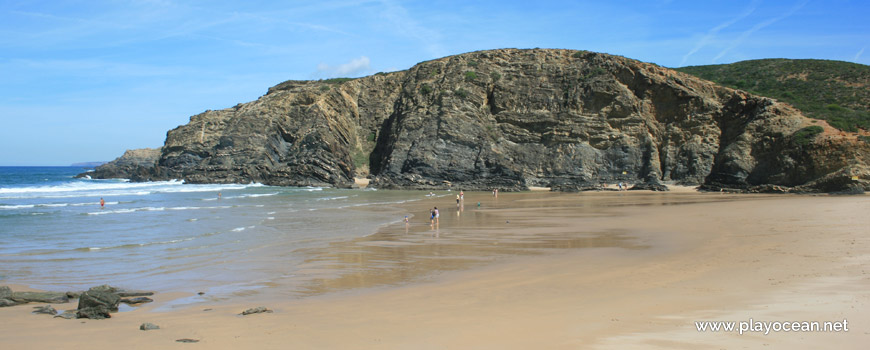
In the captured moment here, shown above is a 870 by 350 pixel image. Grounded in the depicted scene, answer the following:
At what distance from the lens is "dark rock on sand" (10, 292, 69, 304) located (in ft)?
29.8

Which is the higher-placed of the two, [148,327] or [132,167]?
[132,167]

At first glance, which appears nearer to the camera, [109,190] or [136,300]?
[136,300]

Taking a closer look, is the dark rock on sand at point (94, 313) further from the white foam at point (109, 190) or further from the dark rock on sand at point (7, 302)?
the white foam at point (109, 190)

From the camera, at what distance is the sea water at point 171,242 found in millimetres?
11742

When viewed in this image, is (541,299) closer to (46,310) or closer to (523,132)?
(46,310)

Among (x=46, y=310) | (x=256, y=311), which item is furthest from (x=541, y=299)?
(x=46, y=310)

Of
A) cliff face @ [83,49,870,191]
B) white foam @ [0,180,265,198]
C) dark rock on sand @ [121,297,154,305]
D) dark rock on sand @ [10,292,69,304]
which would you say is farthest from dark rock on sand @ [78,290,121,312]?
white foam @ [0,180,265,198]

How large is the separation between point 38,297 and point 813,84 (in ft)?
195

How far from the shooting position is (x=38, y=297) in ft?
30.3

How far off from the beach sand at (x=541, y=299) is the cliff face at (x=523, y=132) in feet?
96.9

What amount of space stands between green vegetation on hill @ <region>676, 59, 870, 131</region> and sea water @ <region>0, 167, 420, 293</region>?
35.1 m

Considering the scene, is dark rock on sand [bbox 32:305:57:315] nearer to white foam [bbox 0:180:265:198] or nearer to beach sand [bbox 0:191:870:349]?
beach sand [bbox 0:191:870:349]

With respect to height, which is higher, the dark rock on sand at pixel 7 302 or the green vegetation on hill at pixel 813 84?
the green vegetation on hill at pixel 813 84

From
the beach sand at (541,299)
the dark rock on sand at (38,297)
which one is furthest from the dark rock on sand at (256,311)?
the dark rock on sand at (38,297)
